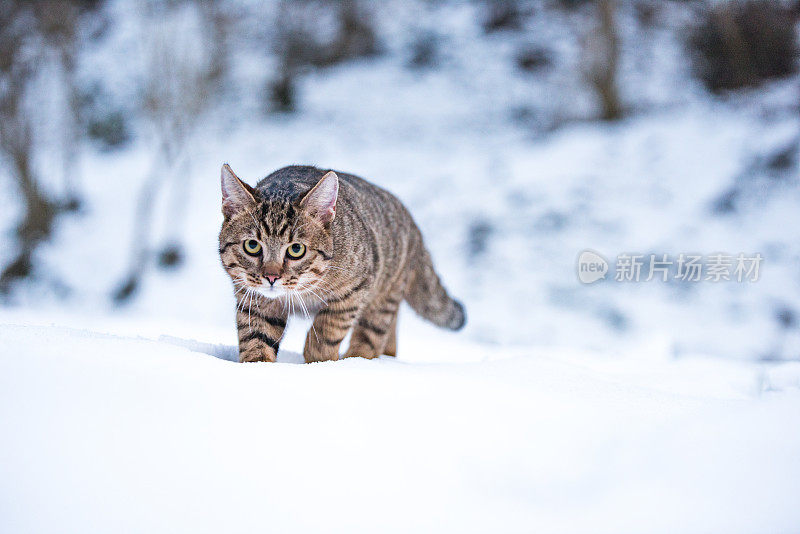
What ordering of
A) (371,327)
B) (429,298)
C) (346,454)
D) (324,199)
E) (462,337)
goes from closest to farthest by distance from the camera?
(346,454)
(324,199)
(371,327)
(429,298)
(462,337)

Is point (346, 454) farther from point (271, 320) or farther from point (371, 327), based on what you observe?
point (371, 327)

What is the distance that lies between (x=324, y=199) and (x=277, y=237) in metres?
0.22

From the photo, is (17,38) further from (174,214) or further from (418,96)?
(418,96)

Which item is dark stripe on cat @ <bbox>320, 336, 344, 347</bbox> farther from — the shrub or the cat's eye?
the shrub

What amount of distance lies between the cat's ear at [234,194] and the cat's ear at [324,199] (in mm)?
188

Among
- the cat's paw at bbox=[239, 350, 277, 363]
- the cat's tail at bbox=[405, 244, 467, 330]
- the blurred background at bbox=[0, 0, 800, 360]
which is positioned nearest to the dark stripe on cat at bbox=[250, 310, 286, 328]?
the cat's paw at bbox=[239, 350, 277, 363]


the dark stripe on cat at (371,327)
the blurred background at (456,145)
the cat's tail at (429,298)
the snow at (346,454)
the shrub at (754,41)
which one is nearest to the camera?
the snow at (346,454)

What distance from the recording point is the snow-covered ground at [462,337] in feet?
5.07

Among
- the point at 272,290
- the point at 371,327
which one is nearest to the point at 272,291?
the point at 272,290

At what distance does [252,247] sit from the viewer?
232 centimetres

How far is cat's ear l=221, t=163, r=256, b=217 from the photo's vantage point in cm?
232

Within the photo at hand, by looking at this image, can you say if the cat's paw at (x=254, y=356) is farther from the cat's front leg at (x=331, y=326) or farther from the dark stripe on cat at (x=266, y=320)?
the cat's front leg at (x=331, y=326)

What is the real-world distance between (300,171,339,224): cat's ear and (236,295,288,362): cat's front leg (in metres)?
0.36

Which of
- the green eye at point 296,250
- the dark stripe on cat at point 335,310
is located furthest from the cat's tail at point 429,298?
the green eye at point 296,250
